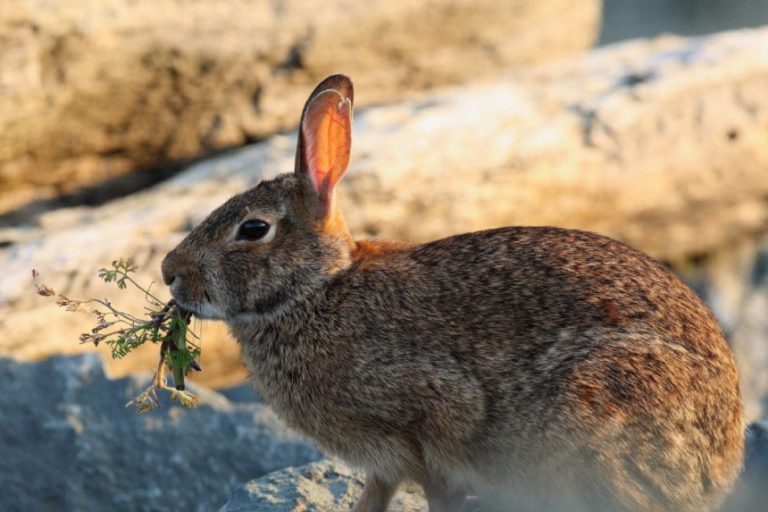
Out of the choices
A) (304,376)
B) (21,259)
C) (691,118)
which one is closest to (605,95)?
(691,118)

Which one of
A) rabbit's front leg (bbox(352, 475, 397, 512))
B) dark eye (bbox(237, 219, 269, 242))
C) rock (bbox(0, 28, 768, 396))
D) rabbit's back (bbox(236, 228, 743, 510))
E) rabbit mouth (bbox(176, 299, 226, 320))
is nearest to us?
rabbit's back (bbox(236, 228, 743, 510))

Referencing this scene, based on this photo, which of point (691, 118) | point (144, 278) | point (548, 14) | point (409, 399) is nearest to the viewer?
point (409, 399)

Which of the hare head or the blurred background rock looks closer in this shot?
the hare head

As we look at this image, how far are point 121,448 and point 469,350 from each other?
2460 mm

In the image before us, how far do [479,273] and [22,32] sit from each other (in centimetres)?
479

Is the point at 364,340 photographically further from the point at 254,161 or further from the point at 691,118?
the point at 691,118

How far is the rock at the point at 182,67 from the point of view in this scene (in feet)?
28.3

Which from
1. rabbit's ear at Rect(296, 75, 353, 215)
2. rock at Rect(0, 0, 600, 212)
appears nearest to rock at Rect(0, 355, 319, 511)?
rabbit's ear at Rect(296, 75, 353, 215)

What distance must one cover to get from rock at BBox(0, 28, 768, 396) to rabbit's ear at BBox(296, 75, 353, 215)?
123 inches

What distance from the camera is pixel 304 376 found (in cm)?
507

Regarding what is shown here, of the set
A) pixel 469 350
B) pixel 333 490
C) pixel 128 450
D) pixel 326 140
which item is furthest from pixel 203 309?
pixel 128 450

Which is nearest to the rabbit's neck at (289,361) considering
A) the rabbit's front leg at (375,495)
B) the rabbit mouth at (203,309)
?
the rabbit mouth at (203,309)

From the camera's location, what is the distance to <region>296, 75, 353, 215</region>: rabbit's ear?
5.15m

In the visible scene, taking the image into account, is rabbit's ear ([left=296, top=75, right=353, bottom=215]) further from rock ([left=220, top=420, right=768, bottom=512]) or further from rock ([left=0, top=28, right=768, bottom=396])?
rock ([left=0, top=28, right=768, bottom=396])
